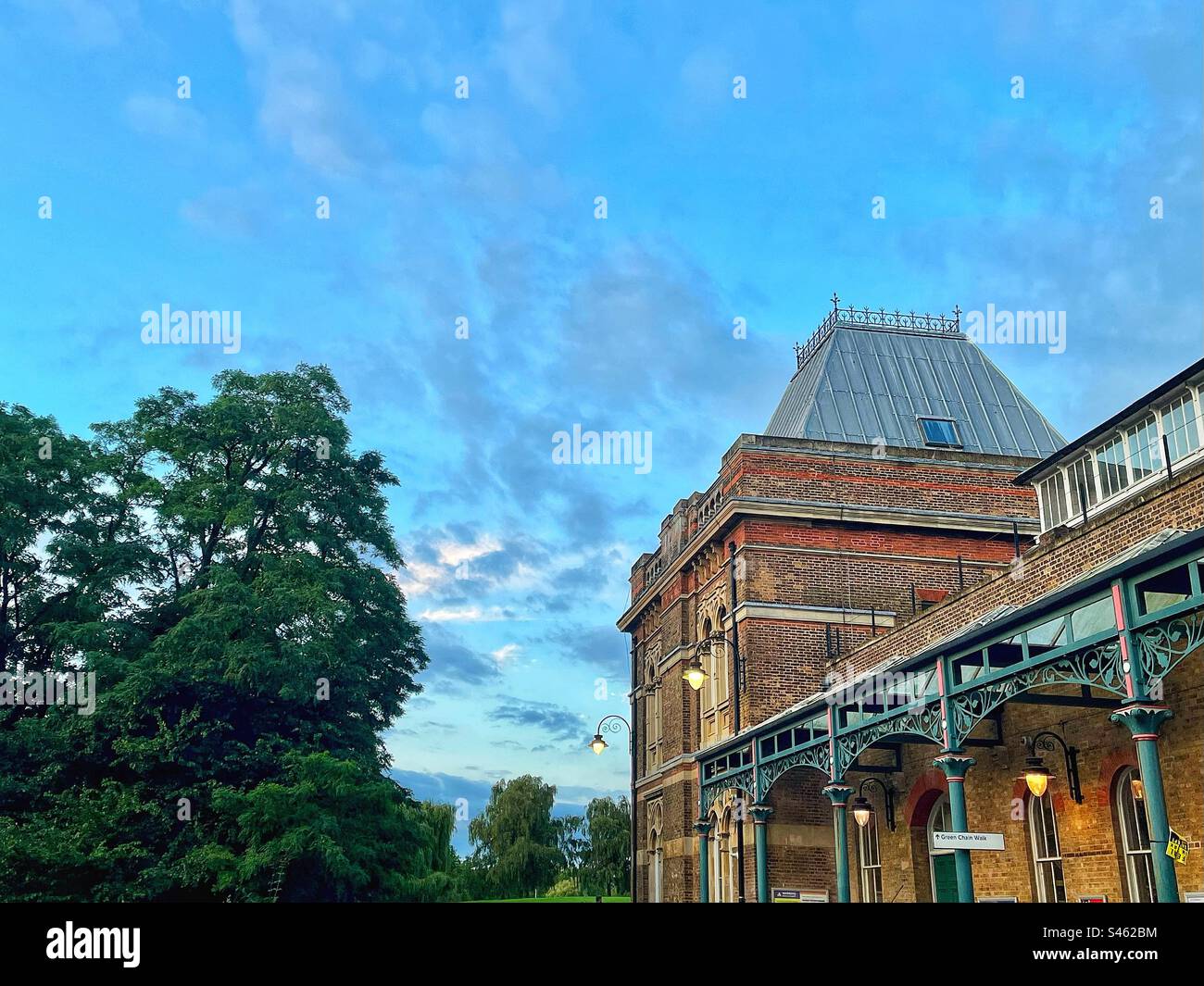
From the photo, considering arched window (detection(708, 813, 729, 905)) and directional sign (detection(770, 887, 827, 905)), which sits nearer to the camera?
directional sign (detection(770, 887, 827, 905))

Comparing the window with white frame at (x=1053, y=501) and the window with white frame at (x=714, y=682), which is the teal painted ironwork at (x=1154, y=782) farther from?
the window with white frame at (x=714, y=682)

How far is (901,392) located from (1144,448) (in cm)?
1668

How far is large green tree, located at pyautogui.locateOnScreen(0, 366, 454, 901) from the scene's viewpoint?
76.4 feet

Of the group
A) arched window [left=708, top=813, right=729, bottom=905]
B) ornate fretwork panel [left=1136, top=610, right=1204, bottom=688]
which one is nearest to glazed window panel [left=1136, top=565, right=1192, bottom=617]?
ornate fretwork panel [left=1136, top=610, right=1204, bottom=688]

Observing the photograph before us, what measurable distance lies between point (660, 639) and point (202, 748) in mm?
15337

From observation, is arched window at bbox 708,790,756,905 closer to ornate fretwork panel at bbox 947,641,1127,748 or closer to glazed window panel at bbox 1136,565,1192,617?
ornate fretwork panel at bbox 947,641,1127,748

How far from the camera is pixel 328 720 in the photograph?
27.3 m

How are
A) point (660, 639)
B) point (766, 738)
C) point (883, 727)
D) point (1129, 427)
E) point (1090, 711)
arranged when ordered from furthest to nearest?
point (660, 639), point (766, 738), point (1129, 427), point (883, 727), point (1090, 711)

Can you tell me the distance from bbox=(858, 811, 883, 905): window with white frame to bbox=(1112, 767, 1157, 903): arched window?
7.58 meters

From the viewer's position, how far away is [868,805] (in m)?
21.3

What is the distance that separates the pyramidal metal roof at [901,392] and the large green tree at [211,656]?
45.9 ft
